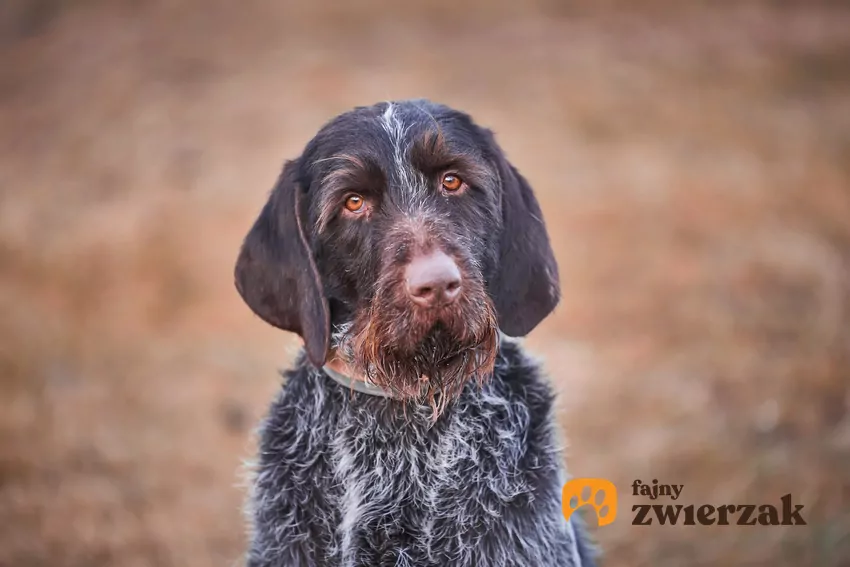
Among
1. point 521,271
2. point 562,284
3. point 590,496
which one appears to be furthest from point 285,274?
point 562,284

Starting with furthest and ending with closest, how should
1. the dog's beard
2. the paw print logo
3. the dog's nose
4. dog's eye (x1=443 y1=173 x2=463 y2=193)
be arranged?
the paw print logo < dog's eye (x1=443 y1=173 x2=463 y2=193) < the dog's beard < the dog's nose

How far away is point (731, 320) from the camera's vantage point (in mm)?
8547

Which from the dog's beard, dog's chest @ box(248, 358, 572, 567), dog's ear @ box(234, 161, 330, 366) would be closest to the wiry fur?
dog's chest @ box(248, 358, 572, 567)

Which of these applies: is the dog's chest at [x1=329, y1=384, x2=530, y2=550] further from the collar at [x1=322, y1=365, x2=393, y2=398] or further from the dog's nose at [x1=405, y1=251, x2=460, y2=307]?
the dog's nose at [x1=405, y1=251, x2=460, y2=307]

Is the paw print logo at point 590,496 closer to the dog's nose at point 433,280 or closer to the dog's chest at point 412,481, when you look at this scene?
the dog's chest at point 412,481

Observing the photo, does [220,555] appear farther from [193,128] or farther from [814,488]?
[193,128]

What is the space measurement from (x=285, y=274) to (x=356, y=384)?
495 mm

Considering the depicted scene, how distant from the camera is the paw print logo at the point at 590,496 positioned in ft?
10.6

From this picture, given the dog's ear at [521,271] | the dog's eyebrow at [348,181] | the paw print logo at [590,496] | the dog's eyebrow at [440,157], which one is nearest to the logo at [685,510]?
the paw print logo at [590,496]

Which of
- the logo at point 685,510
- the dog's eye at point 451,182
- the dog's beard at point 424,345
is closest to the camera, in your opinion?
the dog's beard at point 424,345

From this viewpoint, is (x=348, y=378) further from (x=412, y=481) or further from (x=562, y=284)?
(x=562, y=284)

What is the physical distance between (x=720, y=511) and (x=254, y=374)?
5.50 meters

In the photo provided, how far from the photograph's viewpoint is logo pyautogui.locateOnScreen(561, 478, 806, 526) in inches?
142

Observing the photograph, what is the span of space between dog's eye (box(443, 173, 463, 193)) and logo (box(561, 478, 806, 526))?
4.28 ft
